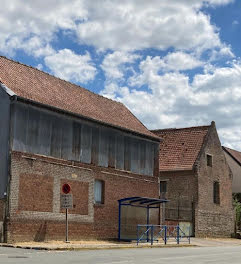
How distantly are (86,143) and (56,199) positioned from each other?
169 inches

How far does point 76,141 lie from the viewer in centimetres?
2909

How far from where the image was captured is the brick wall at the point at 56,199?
2494 cm

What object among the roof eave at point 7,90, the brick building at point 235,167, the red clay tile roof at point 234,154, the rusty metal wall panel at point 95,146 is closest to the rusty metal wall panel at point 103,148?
the rusty metal wall panel at point 95,146

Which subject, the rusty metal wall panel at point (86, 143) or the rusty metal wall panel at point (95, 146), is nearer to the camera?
the rusty metal wall panel at point (86, 143)

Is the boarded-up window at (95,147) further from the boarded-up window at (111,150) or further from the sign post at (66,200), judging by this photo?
the sign post at (66,200)

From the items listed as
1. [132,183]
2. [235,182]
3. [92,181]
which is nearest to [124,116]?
[132,183]

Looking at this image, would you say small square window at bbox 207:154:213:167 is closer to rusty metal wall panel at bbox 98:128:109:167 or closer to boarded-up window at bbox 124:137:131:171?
boarded-up window at bbox 124:137:131:171

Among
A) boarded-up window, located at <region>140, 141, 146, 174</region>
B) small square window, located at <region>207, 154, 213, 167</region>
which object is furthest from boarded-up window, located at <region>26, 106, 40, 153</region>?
small square window, located at <region>207, 154, 213, 167</region>

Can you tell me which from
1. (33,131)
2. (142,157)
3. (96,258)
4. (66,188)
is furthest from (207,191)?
(96,258)

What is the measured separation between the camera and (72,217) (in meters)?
28.1

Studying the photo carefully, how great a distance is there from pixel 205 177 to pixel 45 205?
19.0m

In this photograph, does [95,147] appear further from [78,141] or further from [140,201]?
[140,201]

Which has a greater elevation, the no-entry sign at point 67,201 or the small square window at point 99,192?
the small square window at point 99,192

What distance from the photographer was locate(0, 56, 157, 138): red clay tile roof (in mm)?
27598
